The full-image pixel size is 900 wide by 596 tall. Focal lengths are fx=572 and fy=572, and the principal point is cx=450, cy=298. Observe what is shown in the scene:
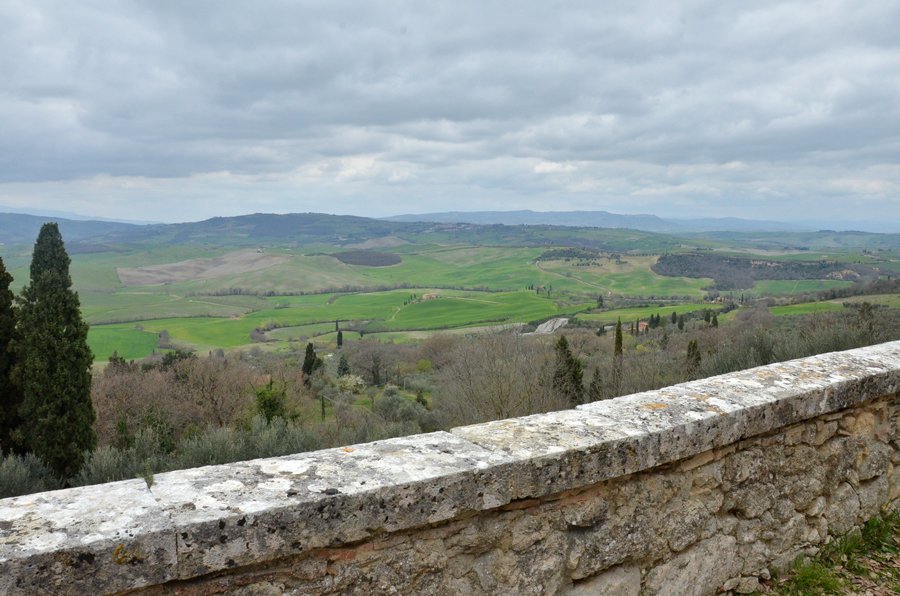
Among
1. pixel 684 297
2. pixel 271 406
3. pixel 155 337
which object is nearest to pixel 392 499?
pixel 271 406

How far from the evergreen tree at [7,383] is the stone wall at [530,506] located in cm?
762

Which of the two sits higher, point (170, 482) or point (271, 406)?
point (170, 482)

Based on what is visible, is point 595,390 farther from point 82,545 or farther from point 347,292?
point 347,292

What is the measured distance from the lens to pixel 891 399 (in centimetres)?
387

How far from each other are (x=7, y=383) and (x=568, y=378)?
16702mm

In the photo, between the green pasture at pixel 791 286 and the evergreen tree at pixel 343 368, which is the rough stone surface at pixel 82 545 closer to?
the evergreen tree at pixel 343 368

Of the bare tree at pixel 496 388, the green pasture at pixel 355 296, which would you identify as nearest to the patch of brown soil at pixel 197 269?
the green pasture at pixel 355 296

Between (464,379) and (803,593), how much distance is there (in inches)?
703

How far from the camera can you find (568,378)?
20938 mm

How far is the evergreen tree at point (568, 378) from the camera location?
20.5 meters

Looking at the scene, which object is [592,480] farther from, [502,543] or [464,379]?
[464,379]

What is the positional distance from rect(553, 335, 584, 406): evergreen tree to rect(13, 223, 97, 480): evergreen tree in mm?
15090

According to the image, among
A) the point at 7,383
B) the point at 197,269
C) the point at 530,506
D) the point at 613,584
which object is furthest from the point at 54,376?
the point at 197,269

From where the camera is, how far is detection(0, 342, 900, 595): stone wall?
1.89 metres
